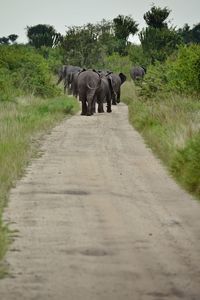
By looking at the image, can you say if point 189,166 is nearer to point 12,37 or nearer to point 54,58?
point 54,58

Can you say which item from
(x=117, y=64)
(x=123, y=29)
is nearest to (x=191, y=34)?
(x=123, y=29)

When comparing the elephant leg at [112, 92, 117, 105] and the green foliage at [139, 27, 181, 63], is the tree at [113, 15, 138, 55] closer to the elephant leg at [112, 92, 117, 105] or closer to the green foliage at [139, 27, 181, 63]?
the green foliage at [139, 27, 181, 63]

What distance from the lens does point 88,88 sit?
3136cm

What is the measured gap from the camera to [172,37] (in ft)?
197

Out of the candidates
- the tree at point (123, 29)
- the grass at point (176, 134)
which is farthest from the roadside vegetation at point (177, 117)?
the tree at point (123, 29)

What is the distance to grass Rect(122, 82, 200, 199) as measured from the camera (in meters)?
13.6

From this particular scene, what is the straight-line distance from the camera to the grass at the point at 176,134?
534 inches

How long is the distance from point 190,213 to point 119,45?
6418cm

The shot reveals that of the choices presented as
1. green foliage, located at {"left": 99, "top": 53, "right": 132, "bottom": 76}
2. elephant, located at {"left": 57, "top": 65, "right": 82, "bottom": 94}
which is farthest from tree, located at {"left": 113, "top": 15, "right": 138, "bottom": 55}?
elephant, located at {"left": 57, "top": 65, "right": 82, "bottom": 94}

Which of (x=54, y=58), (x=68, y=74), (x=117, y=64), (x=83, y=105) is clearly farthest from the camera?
(x=54, y=58)

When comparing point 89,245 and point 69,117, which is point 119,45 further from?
point 89,245

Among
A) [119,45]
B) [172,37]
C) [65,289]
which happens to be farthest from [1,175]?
[119,45]

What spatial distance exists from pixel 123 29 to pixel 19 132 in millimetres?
57578

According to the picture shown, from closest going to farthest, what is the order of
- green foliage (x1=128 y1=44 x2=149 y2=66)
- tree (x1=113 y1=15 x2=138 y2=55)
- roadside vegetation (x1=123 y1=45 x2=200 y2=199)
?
1. roadside vegetation (x1=123 y1=45 x2=200 y2=199)
2. green foliage (x1=128 y1=44 x2=149 y2=66)
3. tree (x1=113 y1=15 x2=138 y2=55)
